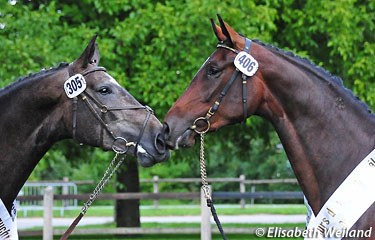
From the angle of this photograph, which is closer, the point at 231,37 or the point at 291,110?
the point at 291,110

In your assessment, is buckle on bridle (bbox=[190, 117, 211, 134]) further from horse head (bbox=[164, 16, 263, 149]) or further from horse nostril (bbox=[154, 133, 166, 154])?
horse nostril (bbox=[154, 133, 166, 154])

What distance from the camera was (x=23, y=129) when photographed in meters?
5.37

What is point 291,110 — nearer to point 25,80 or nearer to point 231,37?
point 231,37

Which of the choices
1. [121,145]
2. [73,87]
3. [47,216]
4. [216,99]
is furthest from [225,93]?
[47,216]

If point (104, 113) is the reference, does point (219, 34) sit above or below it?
above

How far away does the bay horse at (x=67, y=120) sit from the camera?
211 inches

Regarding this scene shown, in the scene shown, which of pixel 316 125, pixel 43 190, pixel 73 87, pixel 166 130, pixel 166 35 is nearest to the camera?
pixel 316 125

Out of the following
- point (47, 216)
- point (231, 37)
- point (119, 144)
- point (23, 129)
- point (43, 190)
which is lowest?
point (47, 216)

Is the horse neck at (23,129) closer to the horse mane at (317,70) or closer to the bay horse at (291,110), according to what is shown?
the bay horse at (291,110)

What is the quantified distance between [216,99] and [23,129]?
144 centimetres

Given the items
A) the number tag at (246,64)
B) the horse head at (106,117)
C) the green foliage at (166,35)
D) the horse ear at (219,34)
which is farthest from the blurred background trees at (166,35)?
the number tag at (246,64)

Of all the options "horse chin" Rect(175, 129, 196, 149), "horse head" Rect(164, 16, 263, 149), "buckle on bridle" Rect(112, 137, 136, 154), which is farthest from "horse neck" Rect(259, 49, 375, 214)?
"buckle on bridle" Rect(112, 137, 136, 154)

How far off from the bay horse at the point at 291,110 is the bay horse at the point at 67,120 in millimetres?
330

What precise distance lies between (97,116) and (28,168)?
635 millimetres
